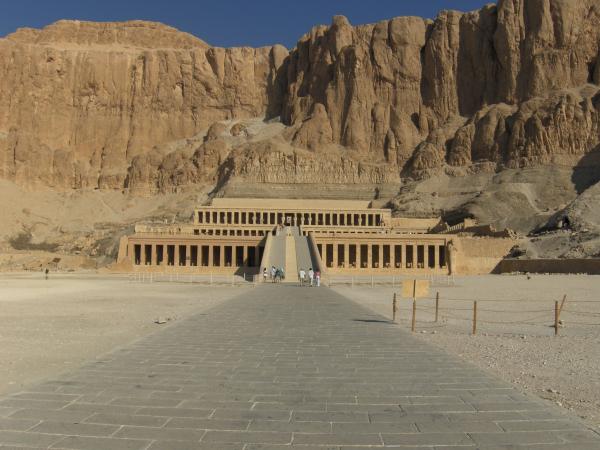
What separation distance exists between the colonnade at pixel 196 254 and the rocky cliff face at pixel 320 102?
141 ft

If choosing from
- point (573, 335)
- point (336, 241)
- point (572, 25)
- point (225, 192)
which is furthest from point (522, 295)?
point (572, 25)

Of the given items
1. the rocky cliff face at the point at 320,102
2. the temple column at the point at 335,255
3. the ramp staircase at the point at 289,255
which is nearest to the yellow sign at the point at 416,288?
the ramp staircase at the point at 289,255

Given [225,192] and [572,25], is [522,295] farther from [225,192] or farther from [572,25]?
[572,25]

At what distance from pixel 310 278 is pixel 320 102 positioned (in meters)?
91.0

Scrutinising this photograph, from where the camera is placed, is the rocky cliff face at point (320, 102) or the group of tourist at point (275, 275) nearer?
the group of tourist at point (275, 275)

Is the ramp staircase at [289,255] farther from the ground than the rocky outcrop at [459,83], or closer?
closer

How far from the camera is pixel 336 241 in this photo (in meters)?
58.0

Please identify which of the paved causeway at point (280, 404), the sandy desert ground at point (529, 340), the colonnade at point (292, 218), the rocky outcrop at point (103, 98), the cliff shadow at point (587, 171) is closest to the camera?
the paved causeway at point (280, 404)

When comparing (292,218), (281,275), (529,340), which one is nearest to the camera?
(529,340)

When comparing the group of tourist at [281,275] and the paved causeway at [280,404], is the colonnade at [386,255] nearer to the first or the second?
the group of tourist at [281,275]

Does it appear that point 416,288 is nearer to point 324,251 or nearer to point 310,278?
point 310,278

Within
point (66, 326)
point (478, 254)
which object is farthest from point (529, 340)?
point (478, 254)

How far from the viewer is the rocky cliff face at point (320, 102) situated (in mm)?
103125

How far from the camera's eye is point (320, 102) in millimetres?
123250
